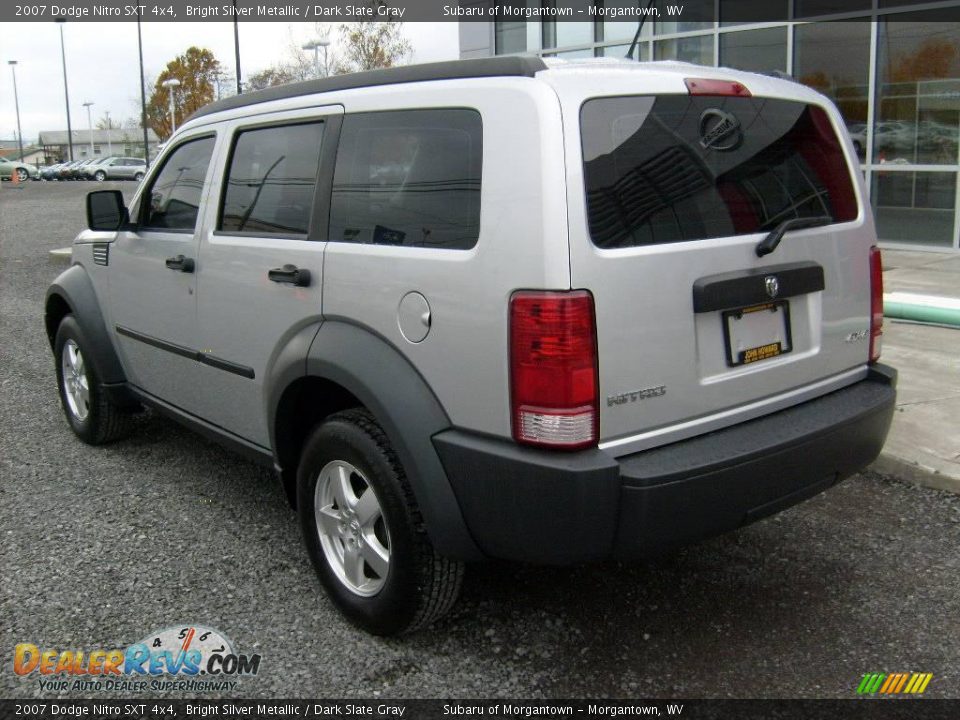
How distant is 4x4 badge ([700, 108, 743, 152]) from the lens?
9.11 feet

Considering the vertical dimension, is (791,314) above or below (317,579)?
above

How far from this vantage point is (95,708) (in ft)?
9.04

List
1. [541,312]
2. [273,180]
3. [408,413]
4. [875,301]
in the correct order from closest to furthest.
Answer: [541,312] → [408,413] → [875,301] → [273,180]

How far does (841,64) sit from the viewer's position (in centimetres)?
1254

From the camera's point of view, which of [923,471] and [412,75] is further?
[923,471]

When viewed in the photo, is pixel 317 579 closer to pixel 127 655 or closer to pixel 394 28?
pixel 127 655

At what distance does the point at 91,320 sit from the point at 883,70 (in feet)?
36.3

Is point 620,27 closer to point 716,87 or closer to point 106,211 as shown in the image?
point 106,211

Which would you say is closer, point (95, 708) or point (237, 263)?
point (95, 708)

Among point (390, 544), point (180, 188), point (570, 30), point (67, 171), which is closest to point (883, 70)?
point (570, 30)

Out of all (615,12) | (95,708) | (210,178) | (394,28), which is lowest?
(95,708)

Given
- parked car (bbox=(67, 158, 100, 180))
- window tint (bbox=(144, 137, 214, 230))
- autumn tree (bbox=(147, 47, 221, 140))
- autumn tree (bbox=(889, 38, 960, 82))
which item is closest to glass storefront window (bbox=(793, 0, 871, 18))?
Answer: autumn tree (bbox=(889, 38, 960, 82))

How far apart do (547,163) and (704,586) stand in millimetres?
1842

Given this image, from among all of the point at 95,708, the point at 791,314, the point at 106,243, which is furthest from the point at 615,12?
the point at 95,708
